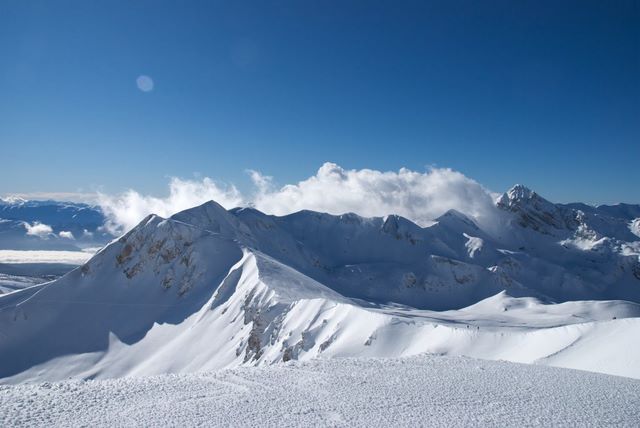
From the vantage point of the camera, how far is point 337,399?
614 inches

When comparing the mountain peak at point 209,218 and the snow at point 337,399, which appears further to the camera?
the mountain peak at point 209,218

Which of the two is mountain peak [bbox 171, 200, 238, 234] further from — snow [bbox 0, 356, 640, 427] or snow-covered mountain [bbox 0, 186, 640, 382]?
snow [bbox 0, 356, 640, 427]

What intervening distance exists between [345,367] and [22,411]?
41.8 feet

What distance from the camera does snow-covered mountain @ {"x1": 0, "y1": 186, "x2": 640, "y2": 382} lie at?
118ft

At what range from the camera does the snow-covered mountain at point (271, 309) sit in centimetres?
3588

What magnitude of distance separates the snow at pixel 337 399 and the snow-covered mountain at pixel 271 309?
944 centimetres

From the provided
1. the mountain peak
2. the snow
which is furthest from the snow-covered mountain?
the snow

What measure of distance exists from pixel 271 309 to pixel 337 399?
130 feet

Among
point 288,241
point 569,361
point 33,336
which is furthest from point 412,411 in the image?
point 288,241

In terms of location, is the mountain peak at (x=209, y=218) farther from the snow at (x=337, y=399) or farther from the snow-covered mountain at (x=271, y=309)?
the snow at (x=337, y=399)

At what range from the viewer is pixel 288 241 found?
538 ft

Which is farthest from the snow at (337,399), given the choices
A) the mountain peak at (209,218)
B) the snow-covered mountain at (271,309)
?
the mountain peak at (209,218)

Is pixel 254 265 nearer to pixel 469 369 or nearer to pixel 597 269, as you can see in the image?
pixel 469 369

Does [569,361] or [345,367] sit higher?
[345,367]
